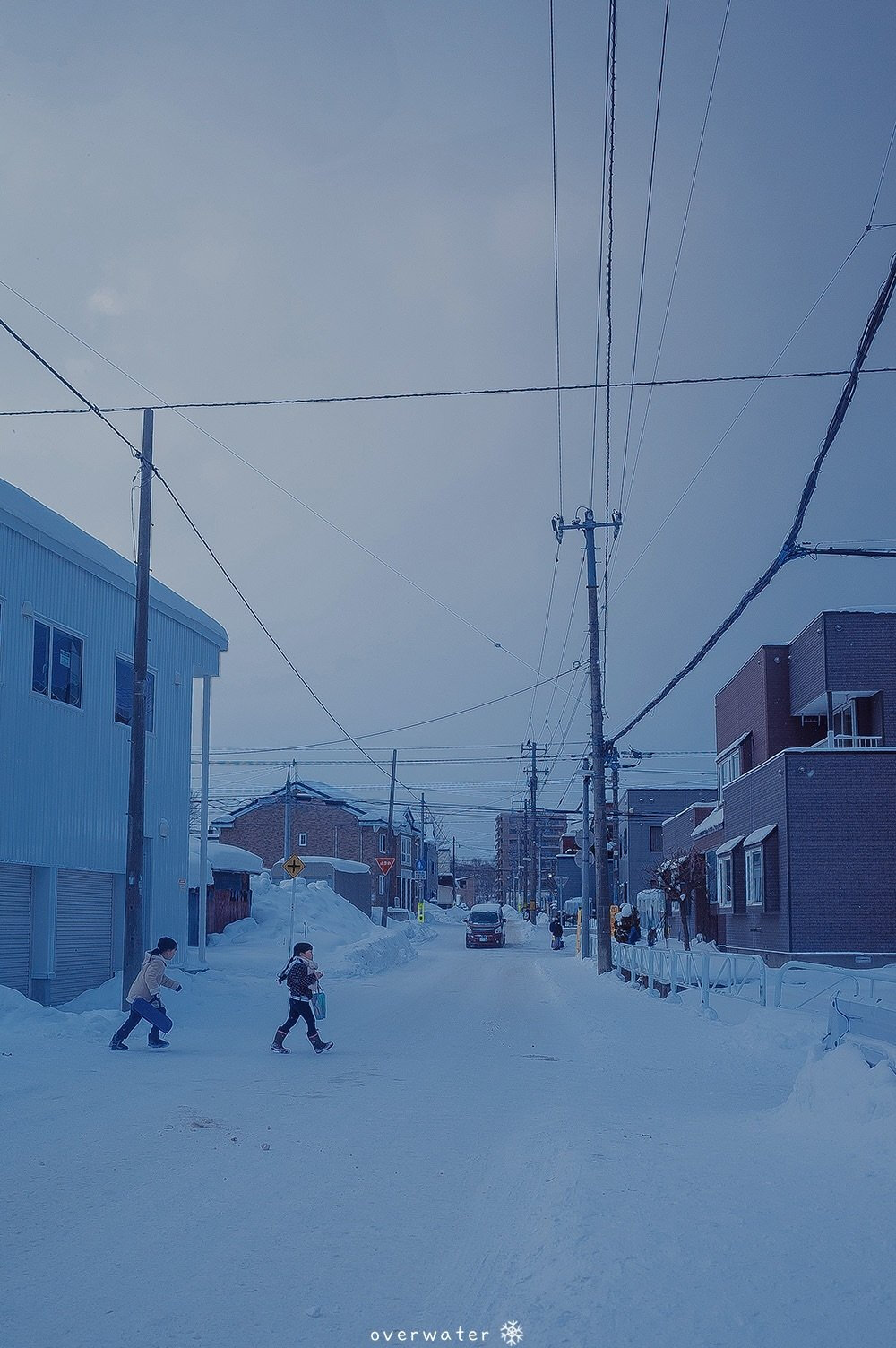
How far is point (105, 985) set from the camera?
20641 mm

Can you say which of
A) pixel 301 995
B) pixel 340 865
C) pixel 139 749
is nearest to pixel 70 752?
pixel 139 749

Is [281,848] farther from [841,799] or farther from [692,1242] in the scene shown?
[692,1242]

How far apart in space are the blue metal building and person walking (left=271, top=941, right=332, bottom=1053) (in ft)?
18.3

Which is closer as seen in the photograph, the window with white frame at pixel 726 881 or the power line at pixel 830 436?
the power line at pixel 830 436

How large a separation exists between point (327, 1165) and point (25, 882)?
12.3m

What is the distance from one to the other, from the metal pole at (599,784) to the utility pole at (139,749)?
16.6 m

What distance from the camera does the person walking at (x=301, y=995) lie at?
47.3 feet

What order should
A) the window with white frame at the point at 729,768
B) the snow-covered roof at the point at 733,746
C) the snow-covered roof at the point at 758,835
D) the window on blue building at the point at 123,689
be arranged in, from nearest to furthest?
the window on blue building at the point at 123,689 → the snow-covered roof at the point at 758,835 → the snow-covered roof at the point at 733,746 → the window with white frame at the point at 729,768

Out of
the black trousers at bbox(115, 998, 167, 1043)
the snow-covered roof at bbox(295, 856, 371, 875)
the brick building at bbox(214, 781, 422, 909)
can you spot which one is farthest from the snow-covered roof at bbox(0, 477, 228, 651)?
the brick building at bbox(214, 781, 422, 909)

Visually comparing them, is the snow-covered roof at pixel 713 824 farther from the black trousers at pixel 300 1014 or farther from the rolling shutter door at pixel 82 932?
the black trousers at pixel 300 1014

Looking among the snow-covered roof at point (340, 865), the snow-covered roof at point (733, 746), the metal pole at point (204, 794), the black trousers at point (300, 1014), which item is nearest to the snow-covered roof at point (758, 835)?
the snow-covered roof at point (733, 746)

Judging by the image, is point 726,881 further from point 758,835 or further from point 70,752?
point 70,752

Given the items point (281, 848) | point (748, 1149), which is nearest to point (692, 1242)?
point (748, 1149)

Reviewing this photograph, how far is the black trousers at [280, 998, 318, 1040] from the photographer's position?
47.3 ft
